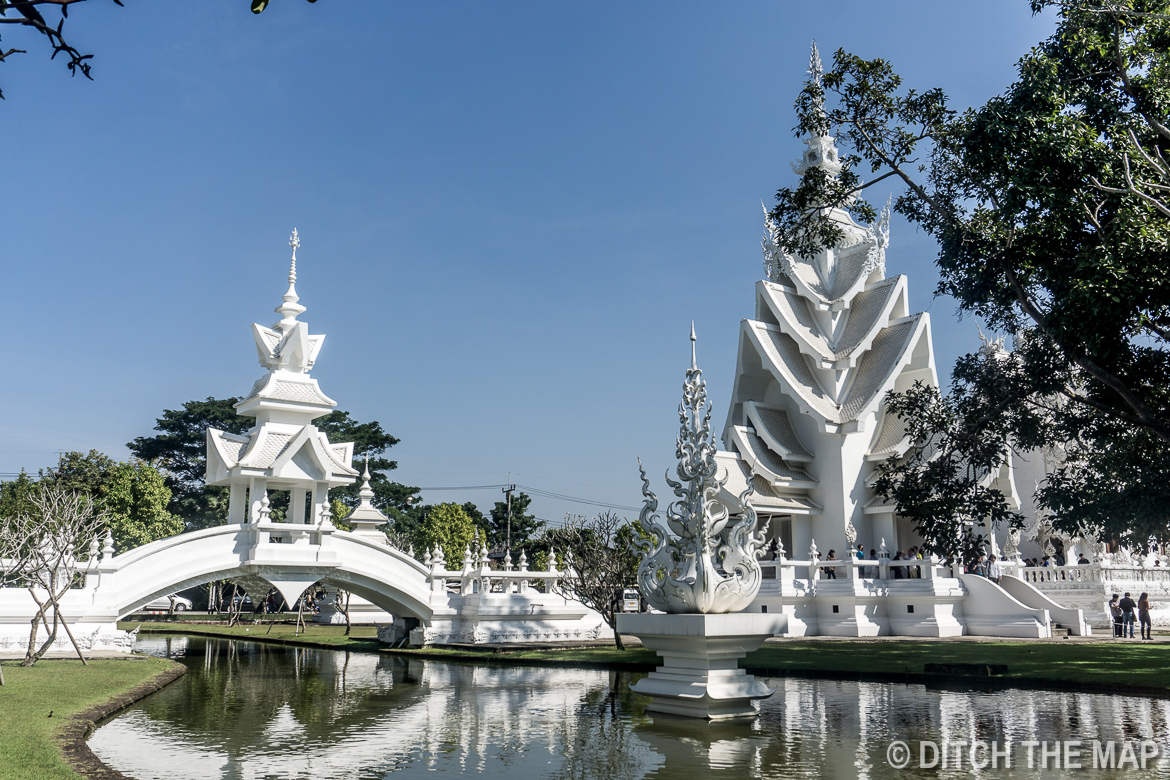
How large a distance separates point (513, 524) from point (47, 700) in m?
55.1

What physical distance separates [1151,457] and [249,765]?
1718cm

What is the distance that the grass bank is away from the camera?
51.6 feet

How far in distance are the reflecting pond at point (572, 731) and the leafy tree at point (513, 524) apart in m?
50.1

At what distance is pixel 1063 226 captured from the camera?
15023 millimetres

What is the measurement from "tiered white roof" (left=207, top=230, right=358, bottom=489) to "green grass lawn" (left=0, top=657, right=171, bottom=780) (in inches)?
268

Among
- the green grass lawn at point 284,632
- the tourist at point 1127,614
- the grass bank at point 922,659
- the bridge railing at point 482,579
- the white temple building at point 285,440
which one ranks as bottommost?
the green grass lawn at point 284,632

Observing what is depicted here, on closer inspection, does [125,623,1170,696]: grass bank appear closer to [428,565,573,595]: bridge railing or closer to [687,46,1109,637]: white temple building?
[428,565,573,595]: bridge railing

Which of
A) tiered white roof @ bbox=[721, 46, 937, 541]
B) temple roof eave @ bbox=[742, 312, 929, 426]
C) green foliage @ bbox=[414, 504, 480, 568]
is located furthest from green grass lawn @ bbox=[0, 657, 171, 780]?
green foliage @ bbox=[414, 504, 480, 568]

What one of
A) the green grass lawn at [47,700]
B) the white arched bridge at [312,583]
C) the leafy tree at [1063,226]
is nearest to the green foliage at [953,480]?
the leafy tree at [1063,226]

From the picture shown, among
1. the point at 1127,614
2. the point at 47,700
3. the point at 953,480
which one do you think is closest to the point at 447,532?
the point at 1127,614

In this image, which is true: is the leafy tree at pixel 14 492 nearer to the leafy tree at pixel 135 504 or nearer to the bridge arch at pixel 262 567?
the leafy tree at pixel 135 504

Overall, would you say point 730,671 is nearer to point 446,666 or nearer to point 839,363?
point 446,666

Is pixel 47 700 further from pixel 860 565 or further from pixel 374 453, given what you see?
pixel 374 453

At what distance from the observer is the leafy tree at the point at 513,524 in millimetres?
67875
